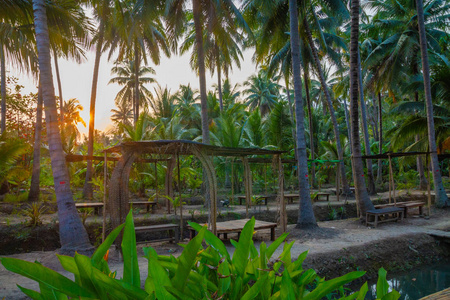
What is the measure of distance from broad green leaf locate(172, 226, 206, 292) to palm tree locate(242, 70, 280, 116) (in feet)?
119

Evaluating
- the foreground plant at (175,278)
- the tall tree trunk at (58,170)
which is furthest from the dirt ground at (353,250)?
the foreground plant at (175,278)

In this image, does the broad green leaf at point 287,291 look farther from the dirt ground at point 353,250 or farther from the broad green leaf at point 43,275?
the dirt ground at point 353,250

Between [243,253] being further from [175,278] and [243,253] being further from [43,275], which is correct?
[43,275]

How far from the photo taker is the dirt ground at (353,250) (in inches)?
262

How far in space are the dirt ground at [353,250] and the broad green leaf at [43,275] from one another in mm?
5109

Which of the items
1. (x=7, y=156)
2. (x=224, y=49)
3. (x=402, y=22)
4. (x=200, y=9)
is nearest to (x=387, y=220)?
(x=224, y=49)

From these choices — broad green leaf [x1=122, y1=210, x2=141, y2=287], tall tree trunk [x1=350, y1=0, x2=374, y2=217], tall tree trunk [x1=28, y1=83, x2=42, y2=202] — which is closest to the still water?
tall tree trunk [x1=350, y1=0, x2=374, y2=217]

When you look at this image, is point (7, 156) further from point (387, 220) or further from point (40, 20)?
point (387, 220)

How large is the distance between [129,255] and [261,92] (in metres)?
37.3

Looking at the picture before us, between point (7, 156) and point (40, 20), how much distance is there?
469 centimetres

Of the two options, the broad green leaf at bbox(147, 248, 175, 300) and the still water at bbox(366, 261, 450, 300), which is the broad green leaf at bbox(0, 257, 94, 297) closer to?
the broad green leaf at bbox(147, 248, 175, 300)

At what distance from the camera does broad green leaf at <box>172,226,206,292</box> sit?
3.06ft

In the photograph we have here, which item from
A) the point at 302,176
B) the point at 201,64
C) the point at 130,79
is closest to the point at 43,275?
the point at 302,176

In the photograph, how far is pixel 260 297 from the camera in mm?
1149
